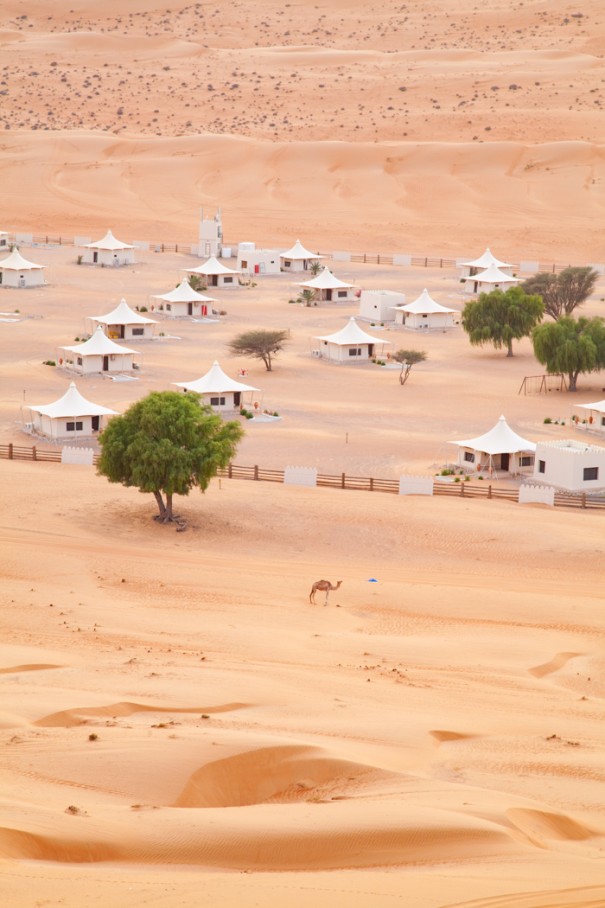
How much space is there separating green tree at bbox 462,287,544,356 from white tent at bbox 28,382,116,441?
21.2 meters

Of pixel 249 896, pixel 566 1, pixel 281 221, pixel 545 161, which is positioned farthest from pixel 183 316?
pixel 566 1

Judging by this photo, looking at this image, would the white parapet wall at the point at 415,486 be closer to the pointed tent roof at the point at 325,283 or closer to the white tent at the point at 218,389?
the white tent at the point at 218,389

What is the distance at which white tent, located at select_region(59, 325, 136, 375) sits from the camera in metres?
53.2

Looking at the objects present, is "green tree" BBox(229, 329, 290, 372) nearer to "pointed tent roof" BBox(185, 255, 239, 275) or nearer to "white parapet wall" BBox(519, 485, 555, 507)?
"pointed tent roof" BBox(185, 255, 239, 275)

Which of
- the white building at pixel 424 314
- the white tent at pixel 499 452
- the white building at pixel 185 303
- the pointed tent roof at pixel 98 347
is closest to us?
the white tent at pixel 499 452

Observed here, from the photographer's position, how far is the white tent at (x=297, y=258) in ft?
268

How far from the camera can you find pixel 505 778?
14984 millimetres

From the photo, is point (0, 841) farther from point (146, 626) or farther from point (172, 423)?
point (172, 423)

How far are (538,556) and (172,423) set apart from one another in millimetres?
8740

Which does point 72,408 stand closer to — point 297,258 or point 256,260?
point 256,260

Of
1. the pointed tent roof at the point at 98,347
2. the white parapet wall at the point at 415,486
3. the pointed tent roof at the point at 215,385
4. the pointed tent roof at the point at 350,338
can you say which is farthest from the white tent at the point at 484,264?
the white parapet wall at the point at 415,486

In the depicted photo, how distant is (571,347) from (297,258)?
31858 mm

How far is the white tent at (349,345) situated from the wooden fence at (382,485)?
1995 centimetres

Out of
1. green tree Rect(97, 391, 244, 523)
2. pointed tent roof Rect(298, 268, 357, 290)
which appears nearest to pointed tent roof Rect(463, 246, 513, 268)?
pointed tent roof Rect(298, 268, 357, 290)
